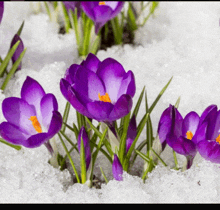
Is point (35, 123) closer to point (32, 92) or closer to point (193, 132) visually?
point (32, 92)

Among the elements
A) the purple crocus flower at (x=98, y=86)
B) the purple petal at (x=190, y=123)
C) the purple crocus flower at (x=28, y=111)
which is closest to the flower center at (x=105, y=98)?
the purple crocus flower at (x=98, y=86)

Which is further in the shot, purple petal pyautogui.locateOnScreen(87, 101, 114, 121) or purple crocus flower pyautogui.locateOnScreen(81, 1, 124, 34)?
purple crocus flower pyautogui.locateOnScreen(81, 1, 124, 34)

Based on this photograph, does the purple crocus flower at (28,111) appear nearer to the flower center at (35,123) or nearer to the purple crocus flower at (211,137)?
the flower center at (35,123)

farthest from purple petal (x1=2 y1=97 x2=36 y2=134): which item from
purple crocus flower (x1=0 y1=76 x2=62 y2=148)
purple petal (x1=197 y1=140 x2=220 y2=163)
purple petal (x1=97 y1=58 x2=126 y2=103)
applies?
purple petal (x1=197 y1=140 x2=220 y2=163)

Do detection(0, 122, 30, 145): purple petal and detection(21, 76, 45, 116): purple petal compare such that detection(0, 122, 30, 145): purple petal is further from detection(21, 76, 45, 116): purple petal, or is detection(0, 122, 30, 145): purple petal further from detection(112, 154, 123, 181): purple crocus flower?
detection(112, 154, 123, 181): purple crocus flower

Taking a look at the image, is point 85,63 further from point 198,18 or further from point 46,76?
point 198,18

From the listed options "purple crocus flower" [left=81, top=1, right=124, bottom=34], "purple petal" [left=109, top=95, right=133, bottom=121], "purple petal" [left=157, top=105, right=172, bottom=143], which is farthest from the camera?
"purple crocus flower" [left=81, top=1, right=124, bottom=34]
